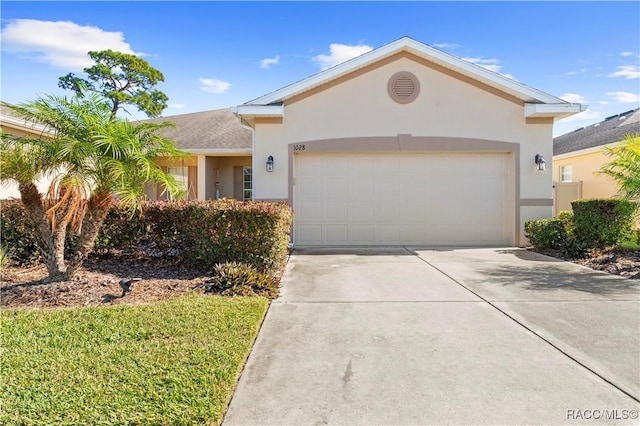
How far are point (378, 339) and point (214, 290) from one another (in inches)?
112

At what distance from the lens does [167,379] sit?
308 centimetres

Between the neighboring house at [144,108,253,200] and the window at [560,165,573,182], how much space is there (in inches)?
555

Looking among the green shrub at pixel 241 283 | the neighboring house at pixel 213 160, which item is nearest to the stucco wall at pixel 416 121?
the neighboring house at pixel 213 160

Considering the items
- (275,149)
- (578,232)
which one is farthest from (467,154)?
(275,149)

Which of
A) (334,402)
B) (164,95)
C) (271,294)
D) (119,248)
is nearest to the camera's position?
(334,402)

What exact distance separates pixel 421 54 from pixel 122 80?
75.8 feet

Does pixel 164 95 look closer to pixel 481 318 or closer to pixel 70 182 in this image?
pixel 70 182

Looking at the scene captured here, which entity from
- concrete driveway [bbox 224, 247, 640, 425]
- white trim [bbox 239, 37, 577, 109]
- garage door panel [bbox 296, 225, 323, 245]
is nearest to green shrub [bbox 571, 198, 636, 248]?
concrete driveway [bbox 224, 247, 640, 425]

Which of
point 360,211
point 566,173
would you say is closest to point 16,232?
point 360,211

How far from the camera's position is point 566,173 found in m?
17.5

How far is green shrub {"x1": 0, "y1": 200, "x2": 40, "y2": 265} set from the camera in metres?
7.35

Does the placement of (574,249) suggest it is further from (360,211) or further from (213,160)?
(213,160)

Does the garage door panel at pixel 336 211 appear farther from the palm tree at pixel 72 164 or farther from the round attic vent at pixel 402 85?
the palm tree at pixel 72 164

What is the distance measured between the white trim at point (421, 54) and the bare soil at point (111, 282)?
4.79 m
